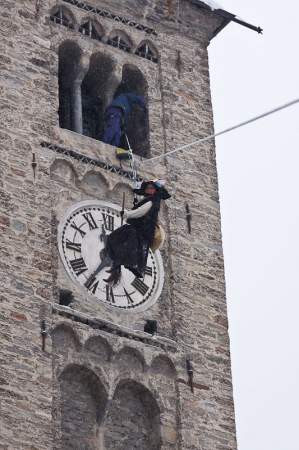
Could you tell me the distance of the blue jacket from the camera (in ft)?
127

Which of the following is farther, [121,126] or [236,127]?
[121,126]

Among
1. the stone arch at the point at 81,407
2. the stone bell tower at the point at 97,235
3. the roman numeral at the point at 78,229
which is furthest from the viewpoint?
the roman numeral at the point at 78,229

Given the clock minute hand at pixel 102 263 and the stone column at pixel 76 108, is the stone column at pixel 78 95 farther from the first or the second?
the clock minute hand at pixel 102 263

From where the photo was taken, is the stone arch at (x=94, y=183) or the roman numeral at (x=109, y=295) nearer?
the roman numeral at (x=109, y=295)

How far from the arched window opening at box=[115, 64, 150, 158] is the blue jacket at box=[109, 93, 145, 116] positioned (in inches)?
3.5

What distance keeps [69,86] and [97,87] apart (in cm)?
56

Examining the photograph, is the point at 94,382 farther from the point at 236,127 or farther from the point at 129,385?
the point at 236,127

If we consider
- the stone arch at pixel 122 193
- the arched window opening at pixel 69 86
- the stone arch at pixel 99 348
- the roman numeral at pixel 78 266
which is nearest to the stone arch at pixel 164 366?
the stone arch at pixel 99 348

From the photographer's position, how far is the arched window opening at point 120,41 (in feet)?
129

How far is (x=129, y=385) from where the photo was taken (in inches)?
1401

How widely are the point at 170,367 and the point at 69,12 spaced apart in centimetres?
634

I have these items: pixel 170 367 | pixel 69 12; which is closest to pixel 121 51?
pixel 69 12

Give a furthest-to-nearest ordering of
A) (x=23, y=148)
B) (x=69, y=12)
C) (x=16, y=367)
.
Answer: (x=69, y=12) < (x=23, y=148) < (x=16, y=367)

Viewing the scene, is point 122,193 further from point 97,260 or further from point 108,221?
point 97,260
